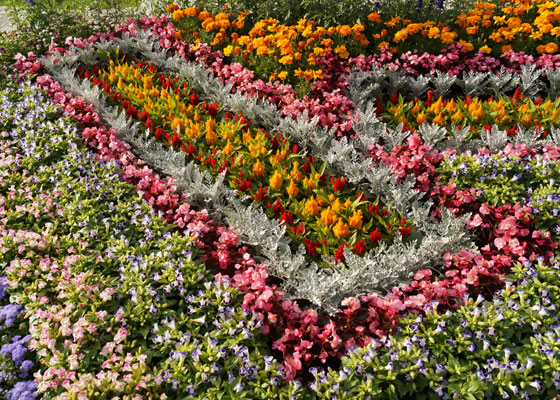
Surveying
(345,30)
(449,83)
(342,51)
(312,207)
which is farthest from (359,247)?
(345,30)

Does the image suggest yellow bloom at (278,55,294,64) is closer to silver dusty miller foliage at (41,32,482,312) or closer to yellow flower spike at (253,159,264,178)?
silver dusty miller foliage at (41,32,482,312)

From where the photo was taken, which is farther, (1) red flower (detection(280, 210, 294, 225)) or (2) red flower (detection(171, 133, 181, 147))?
(2) red flower (detection(171, 133, 181, 147))

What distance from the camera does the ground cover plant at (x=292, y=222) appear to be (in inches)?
106

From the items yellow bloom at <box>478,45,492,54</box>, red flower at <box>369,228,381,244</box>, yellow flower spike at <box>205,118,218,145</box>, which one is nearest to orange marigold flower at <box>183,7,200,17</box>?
yellow flower spike at <box>205,118,218,145</box>

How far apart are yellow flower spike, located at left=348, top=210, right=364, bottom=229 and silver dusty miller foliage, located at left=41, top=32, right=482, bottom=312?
248 mm

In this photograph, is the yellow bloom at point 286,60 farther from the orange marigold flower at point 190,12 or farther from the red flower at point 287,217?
the red flower at point 287,217

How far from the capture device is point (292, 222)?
3.72m

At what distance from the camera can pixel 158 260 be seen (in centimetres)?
330

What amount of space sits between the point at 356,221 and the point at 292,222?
520 millimetres

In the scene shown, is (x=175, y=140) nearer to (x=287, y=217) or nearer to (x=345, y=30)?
(x=287, y=217)

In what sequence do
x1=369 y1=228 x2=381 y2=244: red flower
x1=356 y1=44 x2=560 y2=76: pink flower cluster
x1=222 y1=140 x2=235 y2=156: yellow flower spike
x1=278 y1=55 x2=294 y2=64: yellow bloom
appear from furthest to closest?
x1=356 y1=44 x2=560 y2=76: pink flower cluster → x1=278 y1=55 x2=294 y2=64: yellow bloom → x1=222 y1=140 x2=235 y2=156: yellow flower spike → x1=369 y1=228 x2=381 y2=244: red flower

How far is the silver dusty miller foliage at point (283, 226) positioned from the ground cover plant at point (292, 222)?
0.02 meters

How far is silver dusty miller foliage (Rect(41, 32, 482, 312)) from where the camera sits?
3215 mm

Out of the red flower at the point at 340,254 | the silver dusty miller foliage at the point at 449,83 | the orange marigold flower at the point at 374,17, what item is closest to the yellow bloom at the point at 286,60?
the silver dusty miller foliage at the point at 449,83
